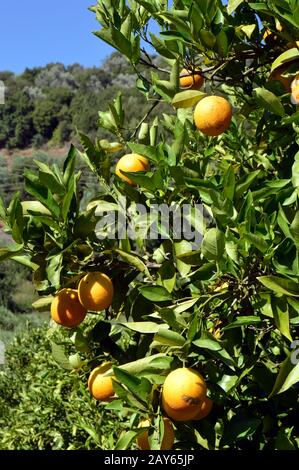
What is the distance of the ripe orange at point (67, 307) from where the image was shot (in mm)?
1285

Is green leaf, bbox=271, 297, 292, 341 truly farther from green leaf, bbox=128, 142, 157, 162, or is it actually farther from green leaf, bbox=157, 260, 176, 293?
green leaf, bbox=128, 142, 157, 162

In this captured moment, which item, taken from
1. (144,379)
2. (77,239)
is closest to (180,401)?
(144,379)

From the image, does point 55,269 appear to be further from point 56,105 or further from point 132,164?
point 56,105

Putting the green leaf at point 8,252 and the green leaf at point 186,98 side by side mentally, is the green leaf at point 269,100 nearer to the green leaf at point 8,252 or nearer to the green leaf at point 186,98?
the green leaf at point 186,98

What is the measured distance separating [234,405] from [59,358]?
0.50 m

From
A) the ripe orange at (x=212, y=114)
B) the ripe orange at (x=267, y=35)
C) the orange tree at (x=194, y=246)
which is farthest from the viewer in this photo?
the ripe orange at (x=267, y=35)

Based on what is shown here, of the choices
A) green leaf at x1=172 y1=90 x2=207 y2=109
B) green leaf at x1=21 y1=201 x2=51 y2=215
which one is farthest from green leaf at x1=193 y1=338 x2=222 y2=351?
green leaf at x1=172 y1=90 x2=207 y2=109

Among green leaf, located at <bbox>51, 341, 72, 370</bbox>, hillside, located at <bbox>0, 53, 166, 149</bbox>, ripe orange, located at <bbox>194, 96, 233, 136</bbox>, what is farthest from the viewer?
hillside, located at <bbox>0, 53, 166, 149</bbox>

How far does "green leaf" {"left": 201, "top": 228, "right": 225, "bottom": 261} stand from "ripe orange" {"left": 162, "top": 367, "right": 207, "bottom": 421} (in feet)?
0.74

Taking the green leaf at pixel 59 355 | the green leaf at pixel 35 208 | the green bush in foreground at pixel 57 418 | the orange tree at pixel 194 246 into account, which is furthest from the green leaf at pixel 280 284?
the green bush in foreground at pixel 57 418

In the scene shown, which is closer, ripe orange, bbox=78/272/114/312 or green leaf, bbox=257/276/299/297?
green leaf, bbox=257/276/299/297

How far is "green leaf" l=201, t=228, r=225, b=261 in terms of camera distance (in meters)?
1.06

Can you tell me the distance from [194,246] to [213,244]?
0.68 ft

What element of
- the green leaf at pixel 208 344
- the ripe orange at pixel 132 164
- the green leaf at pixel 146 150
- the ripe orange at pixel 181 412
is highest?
the green leaf at pixel 146 150
